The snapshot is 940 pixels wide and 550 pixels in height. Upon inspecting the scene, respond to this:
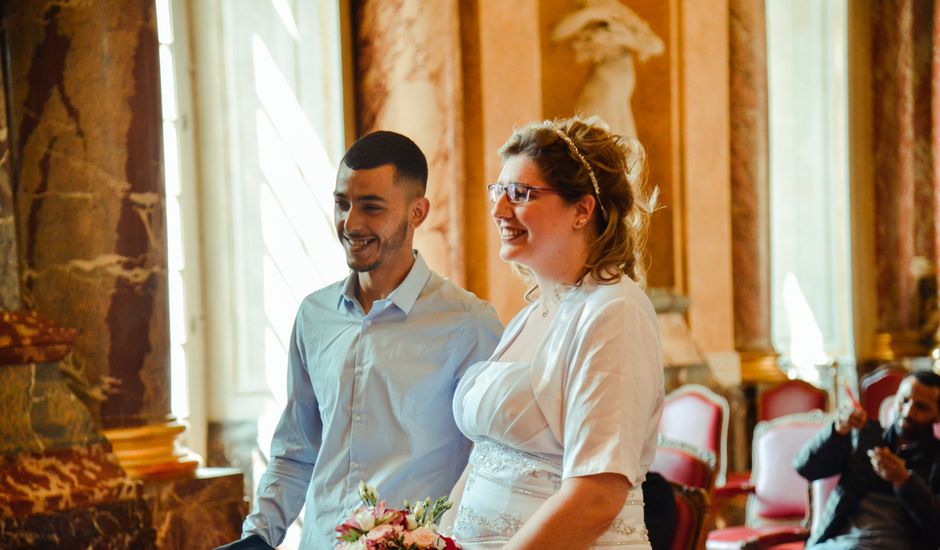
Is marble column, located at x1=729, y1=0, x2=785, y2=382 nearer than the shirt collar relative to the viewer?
No

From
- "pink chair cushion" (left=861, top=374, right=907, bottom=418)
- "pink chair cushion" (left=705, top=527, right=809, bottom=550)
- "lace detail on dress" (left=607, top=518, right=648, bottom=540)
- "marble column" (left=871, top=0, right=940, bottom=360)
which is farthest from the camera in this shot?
"marble column" (left=871, top=0, right=940, bottom=360)

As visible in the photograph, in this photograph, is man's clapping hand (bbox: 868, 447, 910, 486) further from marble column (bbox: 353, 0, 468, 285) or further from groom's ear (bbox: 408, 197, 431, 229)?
groom's ear (bbox: 408, 197, 431, 229)

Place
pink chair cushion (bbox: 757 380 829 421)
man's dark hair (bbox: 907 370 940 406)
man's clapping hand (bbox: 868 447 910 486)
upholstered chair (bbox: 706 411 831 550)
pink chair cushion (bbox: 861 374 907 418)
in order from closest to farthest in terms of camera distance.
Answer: man's clapping hand (bbox: 868 447 910 486)
man's dark hair (bbox: 907 370 940 406)
upholstered chair (bbox: 706 411 831 550)
pink chair cushion (bbox: 757 380 829 421)
pink chair cushion (bbox: 861 374 907 418)

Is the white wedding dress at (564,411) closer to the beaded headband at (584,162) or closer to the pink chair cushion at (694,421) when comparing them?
the beaded headband at (584,162)

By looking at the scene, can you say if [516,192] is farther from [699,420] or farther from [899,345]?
[899,345]

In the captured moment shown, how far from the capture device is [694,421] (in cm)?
659

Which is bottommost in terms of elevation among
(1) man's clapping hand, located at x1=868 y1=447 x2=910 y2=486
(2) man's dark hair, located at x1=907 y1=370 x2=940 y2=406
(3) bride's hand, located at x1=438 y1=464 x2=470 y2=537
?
(1) man's clapping hand, located at x1=868 y1=447 x2=910 y2=486

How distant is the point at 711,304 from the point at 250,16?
13.2 feet

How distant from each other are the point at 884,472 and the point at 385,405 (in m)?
2.74

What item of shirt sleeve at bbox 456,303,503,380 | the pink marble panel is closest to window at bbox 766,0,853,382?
the pink marble panel

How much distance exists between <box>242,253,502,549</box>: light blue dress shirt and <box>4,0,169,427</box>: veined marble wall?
173cm

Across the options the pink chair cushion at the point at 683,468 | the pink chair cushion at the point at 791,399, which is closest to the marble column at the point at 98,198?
the pink chair cushion at the point at 683,468

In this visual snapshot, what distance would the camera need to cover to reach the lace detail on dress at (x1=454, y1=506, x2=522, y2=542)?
7.53ft

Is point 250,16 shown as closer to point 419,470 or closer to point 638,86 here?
point 638,86
